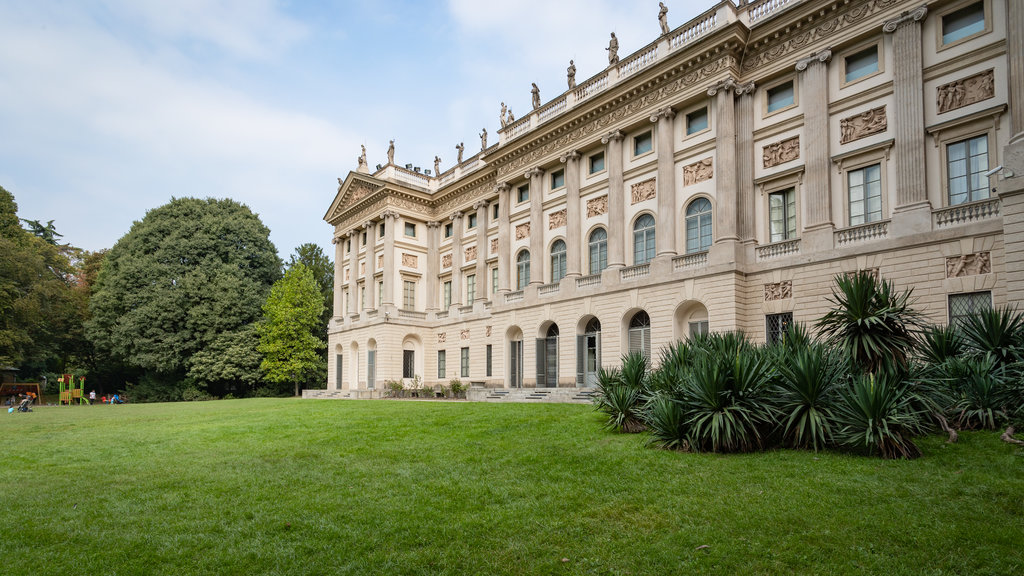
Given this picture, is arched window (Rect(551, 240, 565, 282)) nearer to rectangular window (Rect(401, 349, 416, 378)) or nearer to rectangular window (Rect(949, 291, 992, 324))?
rectangular window (Rect(401, 349, 416, 378))

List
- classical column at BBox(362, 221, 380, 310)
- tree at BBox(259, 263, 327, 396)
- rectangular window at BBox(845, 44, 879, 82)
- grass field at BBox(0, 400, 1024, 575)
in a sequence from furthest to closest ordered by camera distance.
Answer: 1. tree at BBox(259, 263, 327, 396)
2. classical column at BBox(362, 221, 380, 310)
3. rectangular window at BBox(845, 44, 879, 82)
4. grass field at BBox(0, 400, 1024, 575)

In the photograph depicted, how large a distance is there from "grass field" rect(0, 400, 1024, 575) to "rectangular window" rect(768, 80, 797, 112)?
1647 centimetres

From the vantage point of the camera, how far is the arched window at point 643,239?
2611 centimetres

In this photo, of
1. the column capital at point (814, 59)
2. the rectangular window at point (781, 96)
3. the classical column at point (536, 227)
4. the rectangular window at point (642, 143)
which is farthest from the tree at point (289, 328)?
the column capital at point (814, 59)

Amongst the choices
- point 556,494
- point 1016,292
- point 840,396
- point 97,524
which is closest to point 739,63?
point 1016,292

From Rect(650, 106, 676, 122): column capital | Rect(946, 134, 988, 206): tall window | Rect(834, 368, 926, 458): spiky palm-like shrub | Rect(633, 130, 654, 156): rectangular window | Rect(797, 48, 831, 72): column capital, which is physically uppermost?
Rect(797, 48, 831, 72): column capital

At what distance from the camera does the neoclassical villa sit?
1738 centimetres

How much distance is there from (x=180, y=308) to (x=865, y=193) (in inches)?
1632

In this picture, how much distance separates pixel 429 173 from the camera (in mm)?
44281

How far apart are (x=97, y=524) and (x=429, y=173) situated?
39413mm

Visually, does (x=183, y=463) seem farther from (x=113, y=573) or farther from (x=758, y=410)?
(x=758, y=410)

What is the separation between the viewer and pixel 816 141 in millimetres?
20734

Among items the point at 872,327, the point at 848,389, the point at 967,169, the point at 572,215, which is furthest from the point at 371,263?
the point at 848,389

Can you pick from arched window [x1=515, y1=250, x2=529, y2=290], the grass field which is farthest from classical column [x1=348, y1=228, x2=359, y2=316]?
the grass field
